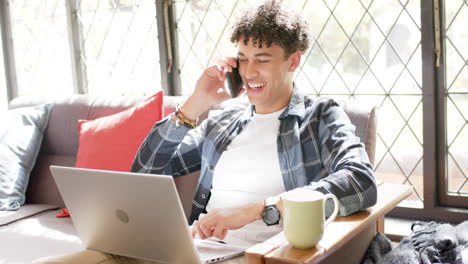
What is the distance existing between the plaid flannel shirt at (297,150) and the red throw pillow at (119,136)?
388mm

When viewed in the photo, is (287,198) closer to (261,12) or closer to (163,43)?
(261,12)

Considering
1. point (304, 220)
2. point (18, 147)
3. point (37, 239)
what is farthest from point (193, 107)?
point (18, 147)

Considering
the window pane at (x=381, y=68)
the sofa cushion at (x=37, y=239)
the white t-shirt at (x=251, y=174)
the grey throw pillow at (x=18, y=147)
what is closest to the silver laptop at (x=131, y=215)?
the white t-shirt at (x=251, y=174)

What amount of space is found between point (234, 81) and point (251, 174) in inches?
12.1

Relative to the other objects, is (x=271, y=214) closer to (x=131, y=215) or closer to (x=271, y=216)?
(x=271, y=216)

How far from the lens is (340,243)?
137 cm

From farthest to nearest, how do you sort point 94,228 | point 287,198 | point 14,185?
1. point 14,185
2. point 94,228
3. point 287,198

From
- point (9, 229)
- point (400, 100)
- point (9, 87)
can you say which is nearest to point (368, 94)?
point (400, 100)

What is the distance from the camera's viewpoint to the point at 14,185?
270 cm

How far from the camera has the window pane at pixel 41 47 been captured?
347cm

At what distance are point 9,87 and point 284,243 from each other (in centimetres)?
290

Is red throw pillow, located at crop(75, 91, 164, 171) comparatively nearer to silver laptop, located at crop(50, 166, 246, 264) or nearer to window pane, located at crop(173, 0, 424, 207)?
window pane, located at crop(173, 0, 424, 207)

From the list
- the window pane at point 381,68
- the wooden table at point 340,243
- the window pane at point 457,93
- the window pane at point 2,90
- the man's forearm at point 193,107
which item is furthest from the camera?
the window pane at point 2,90

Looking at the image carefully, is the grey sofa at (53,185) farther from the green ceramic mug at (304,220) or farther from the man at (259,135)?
the green ceramic mug at (304,220)
